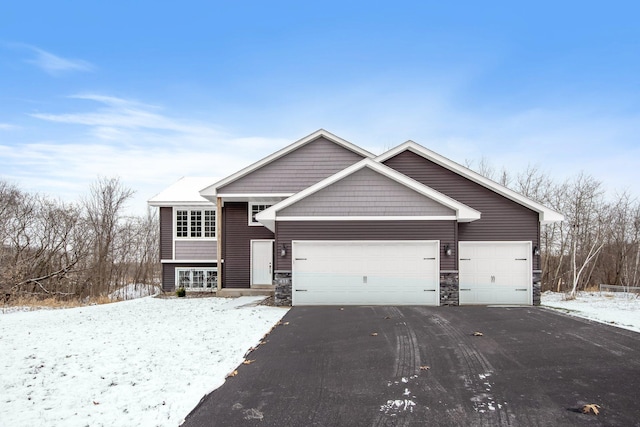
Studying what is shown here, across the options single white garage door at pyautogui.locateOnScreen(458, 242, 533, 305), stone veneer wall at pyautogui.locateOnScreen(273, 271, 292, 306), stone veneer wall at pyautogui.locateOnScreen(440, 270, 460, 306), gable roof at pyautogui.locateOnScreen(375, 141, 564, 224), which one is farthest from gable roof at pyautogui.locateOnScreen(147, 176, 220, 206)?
single white garage door at pyautogui.locateOnScreen(458, 242, 533, 305)

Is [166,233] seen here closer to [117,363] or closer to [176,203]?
[176,203]

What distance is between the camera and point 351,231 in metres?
12.6

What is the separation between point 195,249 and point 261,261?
328cm

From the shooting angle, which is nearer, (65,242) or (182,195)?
(182,195)

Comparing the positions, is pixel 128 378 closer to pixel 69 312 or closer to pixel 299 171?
pixel 69 312

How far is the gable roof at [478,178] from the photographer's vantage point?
44.2 ft

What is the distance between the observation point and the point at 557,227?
82.2 ft

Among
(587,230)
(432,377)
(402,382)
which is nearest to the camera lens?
(402,382)

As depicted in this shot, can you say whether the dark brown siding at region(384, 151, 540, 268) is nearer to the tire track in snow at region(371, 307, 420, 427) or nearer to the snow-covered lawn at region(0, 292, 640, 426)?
the snow-covered lawn at region(0, 292, 640, 426)

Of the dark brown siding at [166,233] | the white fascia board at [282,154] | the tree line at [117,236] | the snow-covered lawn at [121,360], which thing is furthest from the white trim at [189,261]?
the snow-covered lawn at [121,360]

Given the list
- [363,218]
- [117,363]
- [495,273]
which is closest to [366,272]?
[363,218]

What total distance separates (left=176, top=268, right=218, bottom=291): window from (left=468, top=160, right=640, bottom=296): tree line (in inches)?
747

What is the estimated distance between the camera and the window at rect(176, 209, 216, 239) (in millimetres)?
17812

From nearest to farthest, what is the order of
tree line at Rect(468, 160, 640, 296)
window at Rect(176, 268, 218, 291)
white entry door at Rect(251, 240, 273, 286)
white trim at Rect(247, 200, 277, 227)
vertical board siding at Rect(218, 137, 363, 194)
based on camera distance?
vertical board siding at Rect(218, 137, 363, 194) → white trim at Rect(247, 200, 277, 227) → white entry door at Rect(251, 240, 273, 286) → window at Rect(176, 268, 218, 291) → tree line at Rect(468, 160, 640, 296)
